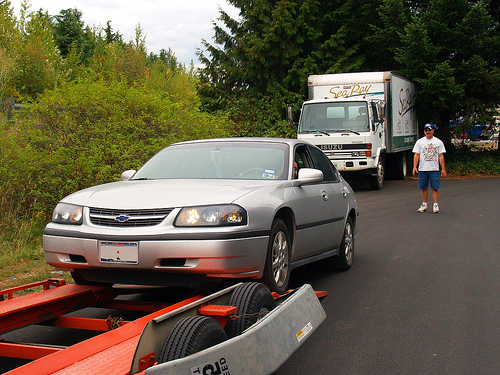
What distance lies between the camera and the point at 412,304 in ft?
18.4

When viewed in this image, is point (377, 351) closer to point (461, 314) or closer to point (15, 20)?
point (461, 314)

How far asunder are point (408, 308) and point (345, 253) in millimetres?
1773

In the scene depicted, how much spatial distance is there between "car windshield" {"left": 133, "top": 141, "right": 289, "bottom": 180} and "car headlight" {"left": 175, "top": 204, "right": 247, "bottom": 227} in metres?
1.14

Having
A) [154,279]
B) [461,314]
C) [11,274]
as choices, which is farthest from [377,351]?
[11,274]

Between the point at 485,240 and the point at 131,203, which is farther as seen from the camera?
the point at 485,240

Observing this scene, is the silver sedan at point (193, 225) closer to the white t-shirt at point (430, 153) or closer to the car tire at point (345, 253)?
the car tire at point (345, 253)

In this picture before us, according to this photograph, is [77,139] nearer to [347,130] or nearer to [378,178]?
[347,130]

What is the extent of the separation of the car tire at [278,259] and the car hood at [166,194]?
410mm

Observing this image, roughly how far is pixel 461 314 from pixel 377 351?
1337 mm

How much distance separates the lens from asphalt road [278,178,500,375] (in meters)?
4.10

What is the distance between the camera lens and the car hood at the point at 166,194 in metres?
4.53

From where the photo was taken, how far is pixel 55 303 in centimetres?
422

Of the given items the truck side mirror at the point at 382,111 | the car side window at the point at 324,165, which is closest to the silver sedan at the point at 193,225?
the car side window at the point at 324,165

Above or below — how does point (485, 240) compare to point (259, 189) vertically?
below
